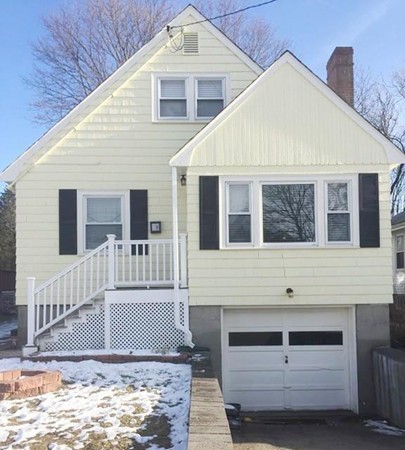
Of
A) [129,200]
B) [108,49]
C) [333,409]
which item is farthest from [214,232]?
[108,49]

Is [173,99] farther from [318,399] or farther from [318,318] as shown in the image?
[318,399]

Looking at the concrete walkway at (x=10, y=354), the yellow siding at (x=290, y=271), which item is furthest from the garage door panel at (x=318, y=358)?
the concrete walkway at (x=10, y=354)

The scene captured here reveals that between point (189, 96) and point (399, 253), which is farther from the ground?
point (189, 96)

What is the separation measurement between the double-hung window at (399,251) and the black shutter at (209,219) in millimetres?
14111

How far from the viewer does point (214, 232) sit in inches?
408

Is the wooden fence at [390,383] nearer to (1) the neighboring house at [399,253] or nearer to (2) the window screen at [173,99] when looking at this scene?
(2) the window screen at [173,99]

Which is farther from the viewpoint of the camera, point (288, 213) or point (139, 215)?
point (139, 215)

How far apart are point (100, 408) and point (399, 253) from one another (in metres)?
19.1

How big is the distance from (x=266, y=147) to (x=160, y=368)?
181 inches

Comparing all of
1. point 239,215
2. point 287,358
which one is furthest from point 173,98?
point 287,358

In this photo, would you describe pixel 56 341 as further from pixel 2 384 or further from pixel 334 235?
pixel 334 235

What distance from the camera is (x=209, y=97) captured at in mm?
12328

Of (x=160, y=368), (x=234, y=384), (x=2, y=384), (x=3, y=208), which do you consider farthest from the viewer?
(x=3, y=208)

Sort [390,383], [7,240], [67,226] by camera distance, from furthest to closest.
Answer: [7,240] < [67,226] < [390,383]
